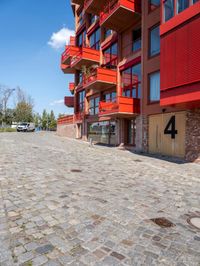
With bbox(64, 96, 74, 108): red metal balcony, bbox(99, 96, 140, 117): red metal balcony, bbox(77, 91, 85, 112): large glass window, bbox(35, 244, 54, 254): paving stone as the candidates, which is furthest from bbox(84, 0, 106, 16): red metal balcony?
bbox(35, 244, 54, 254): paving stone

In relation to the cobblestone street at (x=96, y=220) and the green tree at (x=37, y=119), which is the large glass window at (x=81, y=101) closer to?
the cobblestone street at (x=96, y=220)

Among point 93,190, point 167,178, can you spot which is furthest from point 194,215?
point 167,178

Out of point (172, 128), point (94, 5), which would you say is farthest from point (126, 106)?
point (94, 5)

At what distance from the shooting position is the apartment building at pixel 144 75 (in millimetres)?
11586

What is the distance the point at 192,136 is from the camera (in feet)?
43.7

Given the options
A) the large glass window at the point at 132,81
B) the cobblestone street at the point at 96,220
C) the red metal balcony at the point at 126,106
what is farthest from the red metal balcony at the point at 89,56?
the cobblestone street at the point at 96,220

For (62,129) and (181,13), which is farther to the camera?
(62,129)

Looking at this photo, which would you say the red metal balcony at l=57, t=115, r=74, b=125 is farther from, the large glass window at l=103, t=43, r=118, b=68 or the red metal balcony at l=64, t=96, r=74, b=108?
the large glass window at l=103, t=43, r=118, b=68

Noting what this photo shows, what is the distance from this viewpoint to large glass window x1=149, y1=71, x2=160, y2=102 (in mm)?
16047

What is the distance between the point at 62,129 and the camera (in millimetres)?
37219

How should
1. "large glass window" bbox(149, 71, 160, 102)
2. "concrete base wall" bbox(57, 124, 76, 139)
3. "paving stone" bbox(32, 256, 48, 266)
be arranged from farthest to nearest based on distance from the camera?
1. "concrete base wall" bbox(57, 124, 76, 139)
2. "large glass window" bbox(149, 71, 160, 102)
3. "paving stone" bbox(32, 256, 48, 266)

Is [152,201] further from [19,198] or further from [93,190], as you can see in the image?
[19,198]

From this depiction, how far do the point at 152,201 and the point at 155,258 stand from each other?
2673mm

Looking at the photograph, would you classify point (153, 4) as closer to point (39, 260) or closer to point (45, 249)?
point (45, 249)
